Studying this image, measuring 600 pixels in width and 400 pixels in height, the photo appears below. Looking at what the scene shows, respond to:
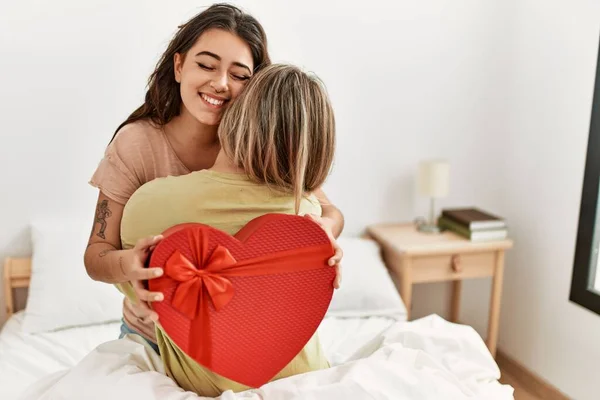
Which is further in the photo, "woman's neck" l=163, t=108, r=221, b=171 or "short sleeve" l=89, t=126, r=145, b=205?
"woman's neck" l=163, t=108, r=221, b=171

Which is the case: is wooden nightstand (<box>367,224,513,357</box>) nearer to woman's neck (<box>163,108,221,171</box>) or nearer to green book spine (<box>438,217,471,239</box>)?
green book spine (<box>438,217,471,239</box>)

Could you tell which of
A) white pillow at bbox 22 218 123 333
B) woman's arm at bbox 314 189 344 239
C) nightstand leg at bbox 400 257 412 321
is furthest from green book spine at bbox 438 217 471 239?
white pillow at bbox 22 218 123 333

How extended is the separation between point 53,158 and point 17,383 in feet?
3.17

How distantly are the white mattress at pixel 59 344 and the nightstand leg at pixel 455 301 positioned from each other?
0.72 m

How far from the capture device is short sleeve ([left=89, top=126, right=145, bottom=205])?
1.27 meters

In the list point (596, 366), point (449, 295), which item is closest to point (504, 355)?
point (449, 295)

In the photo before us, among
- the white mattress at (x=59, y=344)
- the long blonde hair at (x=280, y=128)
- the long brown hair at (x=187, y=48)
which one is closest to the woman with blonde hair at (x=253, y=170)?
the long blonde hair at (x=280, y=128)

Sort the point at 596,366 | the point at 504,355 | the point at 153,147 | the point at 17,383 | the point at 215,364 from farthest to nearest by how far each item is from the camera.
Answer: the point at 504,355
the point at 596,366
the point at 17,383
the point at 153,147
the point at 215,364

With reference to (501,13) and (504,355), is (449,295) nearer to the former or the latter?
(504,355)

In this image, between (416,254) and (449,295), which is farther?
(449,295)

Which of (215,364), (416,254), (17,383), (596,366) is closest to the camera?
(215,364)

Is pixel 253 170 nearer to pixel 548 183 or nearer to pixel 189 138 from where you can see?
pixel 189 138

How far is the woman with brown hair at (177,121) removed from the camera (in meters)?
1.26

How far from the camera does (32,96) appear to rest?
230 centimetres
